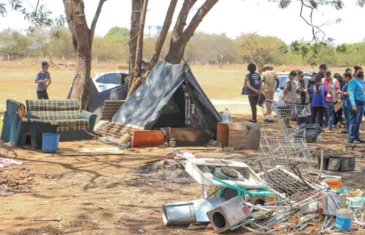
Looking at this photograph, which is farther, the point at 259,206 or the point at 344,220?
the point at 259,206

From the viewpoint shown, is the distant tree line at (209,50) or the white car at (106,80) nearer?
the white car at (106,80)

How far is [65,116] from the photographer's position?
14234 millimetres

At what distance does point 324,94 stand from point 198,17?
3907mm

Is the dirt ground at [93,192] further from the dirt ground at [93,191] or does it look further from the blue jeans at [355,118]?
the blue jeans at [355,118]

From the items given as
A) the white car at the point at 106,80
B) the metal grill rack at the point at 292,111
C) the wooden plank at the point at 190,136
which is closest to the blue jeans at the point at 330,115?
the metal grill rack at the point at 292,111

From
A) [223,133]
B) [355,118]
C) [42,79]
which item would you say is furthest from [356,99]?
[42,79]

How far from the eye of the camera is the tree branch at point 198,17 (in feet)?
55.3

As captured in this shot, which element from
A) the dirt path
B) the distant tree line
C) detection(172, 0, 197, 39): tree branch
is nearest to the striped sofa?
the dirt path

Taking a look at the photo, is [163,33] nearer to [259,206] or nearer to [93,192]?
[93,192]

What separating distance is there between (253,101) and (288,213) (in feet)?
34.4

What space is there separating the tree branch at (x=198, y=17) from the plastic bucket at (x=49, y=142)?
233 inches

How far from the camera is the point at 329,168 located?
33.3 feet

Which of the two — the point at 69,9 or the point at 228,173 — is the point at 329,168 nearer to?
the point at 228,173

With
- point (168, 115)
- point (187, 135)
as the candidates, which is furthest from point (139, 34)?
point (187, 135)
